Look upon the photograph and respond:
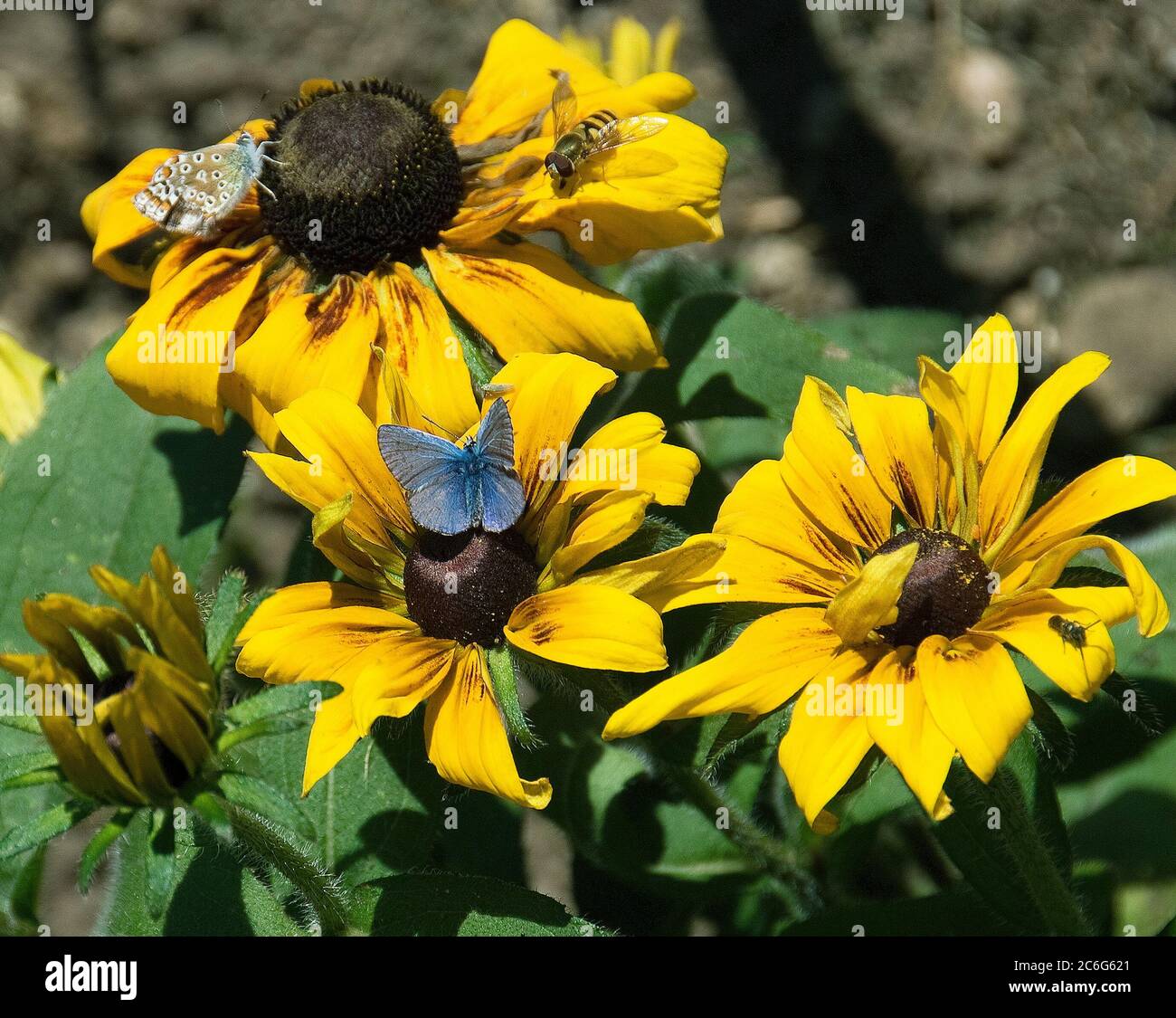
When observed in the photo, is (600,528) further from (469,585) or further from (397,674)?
(397,674)

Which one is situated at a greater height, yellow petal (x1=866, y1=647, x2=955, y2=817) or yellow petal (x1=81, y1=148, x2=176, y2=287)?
yellow petal (x1=81, y1=148, x2=176, y2=287)

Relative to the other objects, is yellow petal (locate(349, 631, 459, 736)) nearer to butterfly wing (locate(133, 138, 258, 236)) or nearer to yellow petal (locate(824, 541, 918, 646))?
yellow petal (locate(824, 541, 918, 646))

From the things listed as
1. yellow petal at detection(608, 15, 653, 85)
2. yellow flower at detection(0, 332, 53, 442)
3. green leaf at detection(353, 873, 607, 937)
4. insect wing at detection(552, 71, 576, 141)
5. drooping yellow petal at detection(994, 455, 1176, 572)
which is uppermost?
yellow petal at detection(608, 15, 653, 85)

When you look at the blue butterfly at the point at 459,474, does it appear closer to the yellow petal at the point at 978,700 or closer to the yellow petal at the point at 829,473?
the yellow petal at the point at 829,473

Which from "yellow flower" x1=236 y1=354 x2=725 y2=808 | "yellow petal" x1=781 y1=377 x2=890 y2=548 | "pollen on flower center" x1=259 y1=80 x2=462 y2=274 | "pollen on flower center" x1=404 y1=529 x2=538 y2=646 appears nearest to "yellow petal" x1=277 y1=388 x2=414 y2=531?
"yellow flower" x1=236 y1=354 x2=725 y2=808

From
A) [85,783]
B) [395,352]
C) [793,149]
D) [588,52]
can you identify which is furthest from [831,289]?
[85,783]

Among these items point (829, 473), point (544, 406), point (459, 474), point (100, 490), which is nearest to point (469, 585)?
point (459, 474)

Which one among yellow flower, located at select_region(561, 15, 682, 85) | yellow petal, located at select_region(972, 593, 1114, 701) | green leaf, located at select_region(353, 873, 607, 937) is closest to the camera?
yellow petal, located at select_region(972, 593, 1114, 701)
